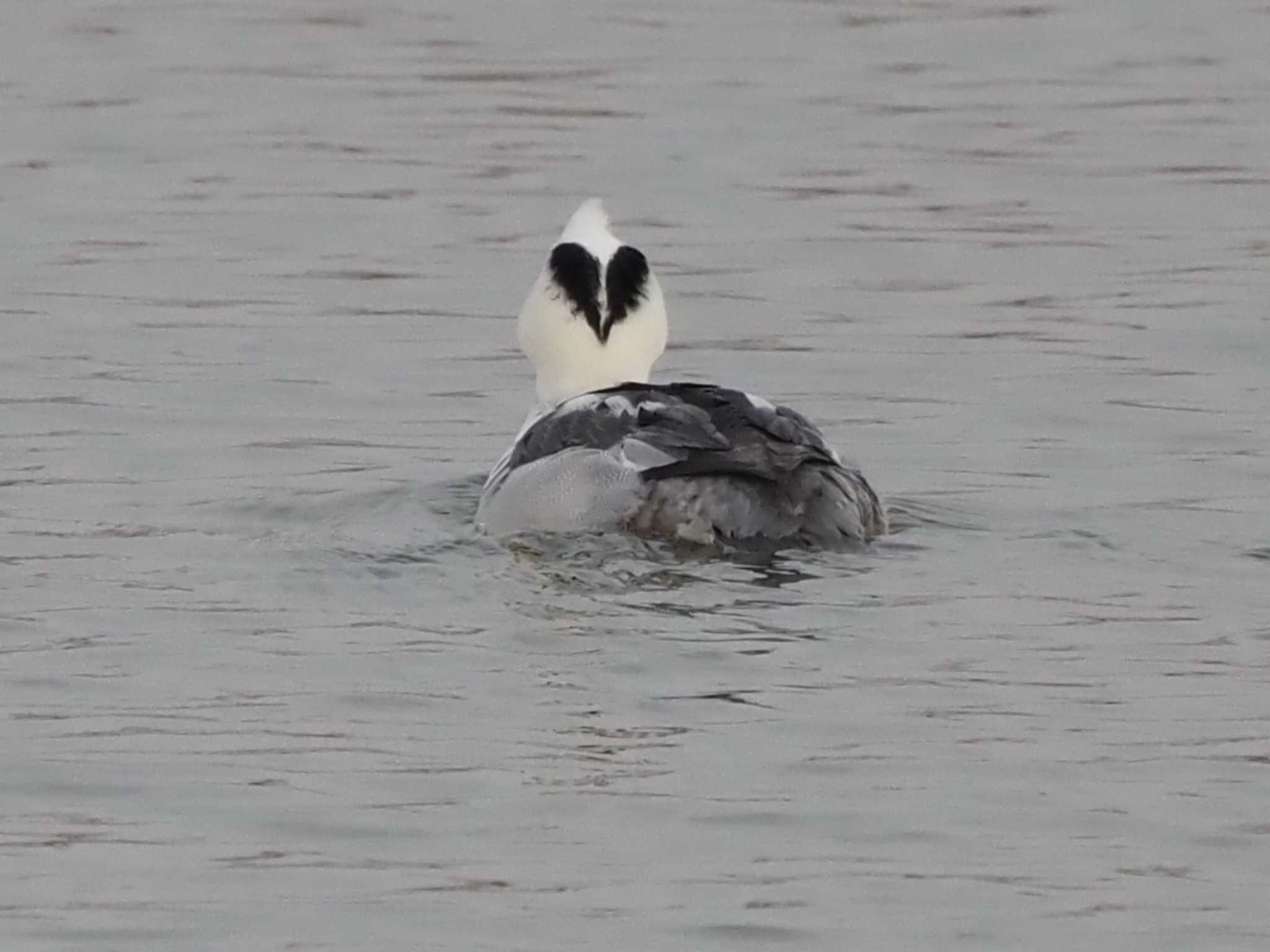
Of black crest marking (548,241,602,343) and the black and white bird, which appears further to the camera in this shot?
black crest marking (548,241,602,343)

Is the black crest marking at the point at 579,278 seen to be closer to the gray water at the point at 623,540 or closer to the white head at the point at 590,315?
the white head at the point at 590,315

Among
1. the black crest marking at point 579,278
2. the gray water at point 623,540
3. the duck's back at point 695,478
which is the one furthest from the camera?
the black crest marking at point 579,278

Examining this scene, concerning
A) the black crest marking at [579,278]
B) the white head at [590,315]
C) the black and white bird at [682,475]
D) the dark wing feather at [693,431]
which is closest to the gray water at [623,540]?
the black and white bird at [682,475]

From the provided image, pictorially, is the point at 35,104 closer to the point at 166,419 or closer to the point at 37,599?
the point at 166,419

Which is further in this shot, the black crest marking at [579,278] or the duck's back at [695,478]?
the black crest marking at [579,278]

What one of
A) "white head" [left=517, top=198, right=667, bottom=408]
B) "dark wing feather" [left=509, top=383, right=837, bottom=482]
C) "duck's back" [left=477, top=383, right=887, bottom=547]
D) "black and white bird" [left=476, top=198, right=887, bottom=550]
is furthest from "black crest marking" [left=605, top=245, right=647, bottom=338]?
"duck's back" [left=477, top=383, right=887, bottom=547]

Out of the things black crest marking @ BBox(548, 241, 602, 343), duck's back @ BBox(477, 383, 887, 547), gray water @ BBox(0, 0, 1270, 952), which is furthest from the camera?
black crest marking @ BBox(548, 241, 602, 343)

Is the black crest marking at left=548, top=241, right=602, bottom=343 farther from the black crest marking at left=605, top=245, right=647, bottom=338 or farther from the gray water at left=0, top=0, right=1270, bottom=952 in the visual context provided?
the gray water at left=0, top=0, right=1270, bottom=952

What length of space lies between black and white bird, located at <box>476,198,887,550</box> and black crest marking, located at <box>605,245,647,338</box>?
0.46 m

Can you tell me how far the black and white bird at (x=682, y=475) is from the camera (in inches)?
440

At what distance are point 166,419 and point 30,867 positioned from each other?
628cm

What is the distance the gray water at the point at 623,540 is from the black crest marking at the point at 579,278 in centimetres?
82

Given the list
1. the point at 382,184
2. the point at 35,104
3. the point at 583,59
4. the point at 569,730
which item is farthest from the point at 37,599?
the point at 583,59

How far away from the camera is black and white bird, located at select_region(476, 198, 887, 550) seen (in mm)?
A: 11164
